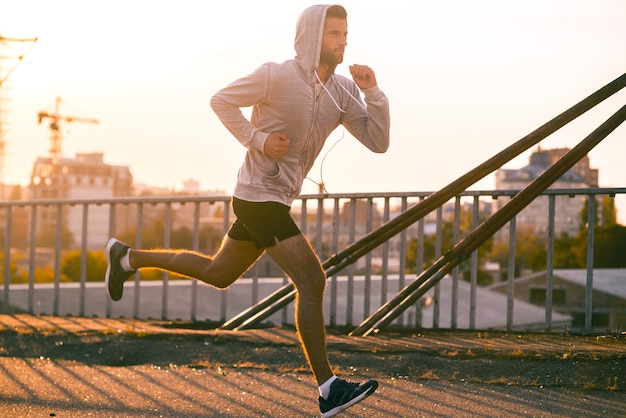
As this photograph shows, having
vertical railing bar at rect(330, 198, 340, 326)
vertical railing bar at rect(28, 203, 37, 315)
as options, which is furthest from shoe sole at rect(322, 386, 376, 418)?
vertical railing bar at rect(28, 203, 37, 315)

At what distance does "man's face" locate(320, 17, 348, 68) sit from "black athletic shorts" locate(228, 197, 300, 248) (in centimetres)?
81

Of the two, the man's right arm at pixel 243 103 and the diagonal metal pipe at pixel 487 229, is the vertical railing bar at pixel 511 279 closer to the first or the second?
the diagonal metal pipe at pixel 487 229

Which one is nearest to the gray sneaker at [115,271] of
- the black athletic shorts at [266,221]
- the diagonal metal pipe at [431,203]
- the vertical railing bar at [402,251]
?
the black athletic shorts at [266,221]

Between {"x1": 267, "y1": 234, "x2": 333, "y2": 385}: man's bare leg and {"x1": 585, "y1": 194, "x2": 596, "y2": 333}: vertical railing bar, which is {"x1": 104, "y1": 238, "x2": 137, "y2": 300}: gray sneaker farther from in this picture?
{"x1": 585, "y1": 194, "x2": 596, "y2": 333}: vertical railing bar

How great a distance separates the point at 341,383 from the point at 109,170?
7308 inches

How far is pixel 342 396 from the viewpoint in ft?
14.8

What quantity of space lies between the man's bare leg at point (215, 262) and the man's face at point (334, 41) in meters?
1.04

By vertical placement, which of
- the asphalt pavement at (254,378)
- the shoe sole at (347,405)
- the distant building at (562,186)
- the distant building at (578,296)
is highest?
the distant building at (562,186)

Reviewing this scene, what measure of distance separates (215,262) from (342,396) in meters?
1.14

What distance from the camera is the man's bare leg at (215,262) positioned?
5.15m

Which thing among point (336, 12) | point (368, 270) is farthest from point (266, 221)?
point (368, 270)

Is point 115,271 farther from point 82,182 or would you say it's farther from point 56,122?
point 82,182

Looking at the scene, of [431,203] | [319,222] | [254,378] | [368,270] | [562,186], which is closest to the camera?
[254,378]

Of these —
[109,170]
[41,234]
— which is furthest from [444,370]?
[109,170]
